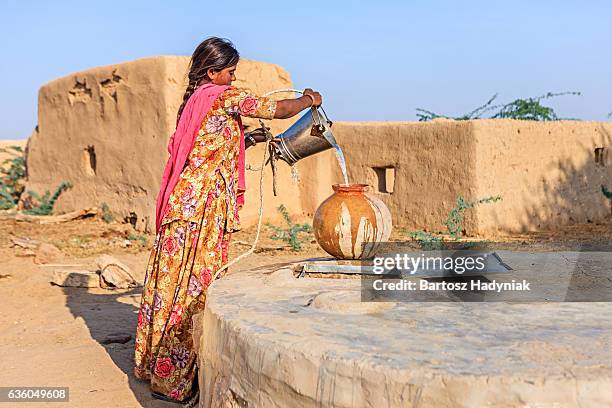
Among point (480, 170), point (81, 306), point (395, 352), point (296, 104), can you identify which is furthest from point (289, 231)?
point (395, 352)

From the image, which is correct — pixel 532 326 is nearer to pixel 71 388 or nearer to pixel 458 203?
pixel 71 388

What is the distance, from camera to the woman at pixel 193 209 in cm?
302

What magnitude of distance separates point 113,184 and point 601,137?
252 inches

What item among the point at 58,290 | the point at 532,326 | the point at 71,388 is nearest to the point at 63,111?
the point at 58,290

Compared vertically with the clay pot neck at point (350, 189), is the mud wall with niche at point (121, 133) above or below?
above

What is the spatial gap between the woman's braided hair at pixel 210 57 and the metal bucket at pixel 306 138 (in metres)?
0.41

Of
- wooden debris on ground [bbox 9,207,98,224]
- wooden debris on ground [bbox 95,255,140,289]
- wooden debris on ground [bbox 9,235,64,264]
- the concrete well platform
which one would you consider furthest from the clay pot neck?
wooden debris on ground [bbox 9,207,98,224]

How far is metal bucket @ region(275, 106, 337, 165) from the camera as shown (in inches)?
124

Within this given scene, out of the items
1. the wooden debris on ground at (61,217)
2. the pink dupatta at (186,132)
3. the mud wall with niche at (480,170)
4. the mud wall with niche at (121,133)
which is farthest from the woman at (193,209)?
the wooden debris on ground at (61,217)

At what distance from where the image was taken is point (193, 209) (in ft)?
9.98

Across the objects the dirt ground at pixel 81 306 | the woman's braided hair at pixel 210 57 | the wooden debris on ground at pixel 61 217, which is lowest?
the dirt ground at pixel 81 306

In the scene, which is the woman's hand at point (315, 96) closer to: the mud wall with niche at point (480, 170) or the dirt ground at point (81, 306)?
the dirt ground at point (81, 306)

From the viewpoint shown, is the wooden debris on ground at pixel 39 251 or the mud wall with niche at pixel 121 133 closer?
the wooden debris on ground at pixel 39 251

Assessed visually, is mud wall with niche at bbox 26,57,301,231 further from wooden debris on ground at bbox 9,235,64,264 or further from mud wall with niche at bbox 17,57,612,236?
wooden debris on ground at bbox 9,235,64,264
